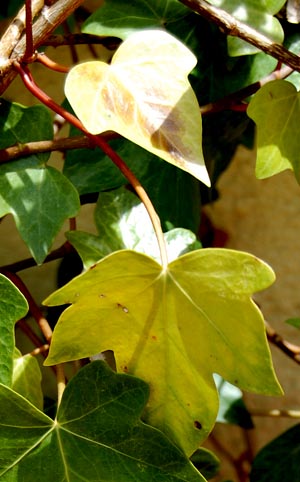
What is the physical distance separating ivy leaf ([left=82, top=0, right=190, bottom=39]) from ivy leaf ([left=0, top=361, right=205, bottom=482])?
0.31 m

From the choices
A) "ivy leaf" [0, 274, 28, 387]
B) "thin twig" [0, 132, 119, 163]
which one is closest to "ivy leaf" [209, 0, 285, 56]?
"thin twig" [0, 132, 119, 163]

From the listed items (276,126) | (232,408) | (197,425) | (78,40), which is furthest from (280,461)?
(78,40)

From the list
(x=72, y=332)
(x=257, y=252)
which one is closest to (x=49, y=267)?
→ (x=257, y=252)

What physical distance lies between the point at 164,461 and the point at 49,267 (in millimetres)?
431

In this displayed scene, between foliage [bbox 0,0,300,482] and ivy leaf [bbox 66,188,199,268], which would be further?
ivy leaf [bbox 66,188,199,268]

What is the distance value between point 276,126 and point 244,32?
3.2 inches

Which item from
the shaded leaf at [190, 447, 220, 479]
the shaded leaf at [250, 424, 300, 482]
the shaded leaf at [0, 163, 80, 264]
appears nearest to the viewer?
the shaded leaf at [0, 163, 80, 264]

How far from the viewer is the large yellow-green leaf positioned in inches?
21.0

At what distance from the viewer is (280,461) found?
83 cm

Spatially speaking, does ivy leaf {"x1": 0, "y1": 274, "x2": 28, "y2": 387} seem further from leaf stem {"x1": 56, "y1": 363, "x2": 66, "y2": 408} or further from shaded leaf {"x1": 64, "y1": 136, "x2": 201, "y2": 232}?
shaded leaf {"x1": 64, "y1": 136, "x2": 201, "y2": 232}

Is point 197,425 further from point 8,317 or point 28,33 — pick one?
point 28,33

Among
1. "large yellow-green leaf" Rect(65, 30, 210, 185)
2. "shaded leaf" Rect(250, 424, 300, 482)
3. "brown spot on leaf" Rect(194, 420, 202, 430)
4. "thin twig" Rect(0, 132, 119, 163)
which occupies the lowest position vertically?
"shaded leaf" Rect(250, 424, 300, 482)

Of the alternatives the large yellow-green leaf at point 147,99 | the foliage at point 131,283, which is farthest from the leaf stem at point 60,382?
the large yellow-green leaf at point 147,99

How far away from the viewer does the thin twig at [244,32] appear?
1.98 ft
